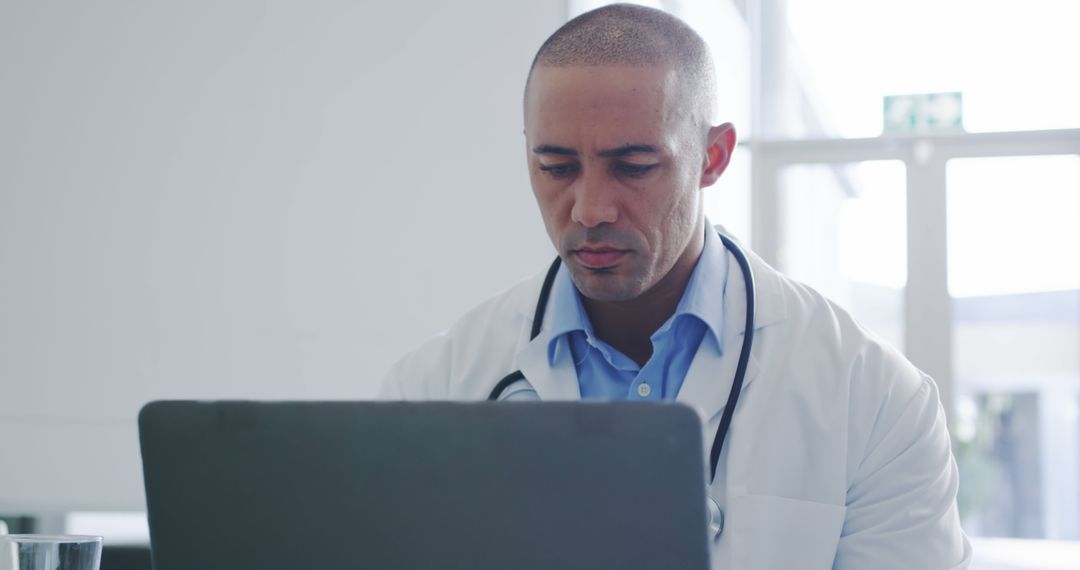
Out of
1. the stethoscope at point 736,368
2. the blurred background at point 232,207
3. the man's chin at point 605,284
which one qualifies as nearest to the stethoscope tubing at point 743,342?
the stethoscope at point 736,368

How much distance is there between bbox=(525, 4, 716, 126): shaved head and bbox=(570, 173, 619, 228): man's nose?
118 mm

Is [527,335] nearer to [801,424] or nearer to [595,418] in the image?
[801,424]

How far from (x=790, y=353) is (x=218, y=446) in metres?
0.70

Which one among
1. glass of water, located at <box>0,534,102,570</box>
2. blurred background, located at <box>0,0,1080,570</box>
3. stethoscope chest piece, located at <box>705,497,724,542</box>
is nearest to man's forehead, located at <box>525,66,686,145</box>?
stethoscope chest piece, located at <box>705,497,724,542</box>

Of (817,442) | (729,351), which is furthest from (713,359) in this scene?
(817,442)

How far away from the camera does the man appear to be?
1072 mm

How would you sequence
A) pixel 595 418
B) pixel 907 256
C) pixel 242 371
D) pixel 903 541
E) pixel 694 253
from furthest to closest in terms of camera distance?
1. pixel 907 256
2. pixel 242 371
3. pixel 694 253
4. pixel 903 541
5. pixel 595 418

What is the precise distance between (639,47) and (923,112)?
132 inches

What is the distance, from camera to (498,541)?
0.56 metres

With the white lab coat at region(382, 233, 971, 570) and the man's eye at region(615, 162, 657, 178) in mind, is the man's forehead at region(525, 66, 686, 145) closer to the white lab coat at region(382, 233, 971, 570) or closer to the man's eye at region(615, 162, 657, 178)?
the man's eye at region(615, 162, 657, 178)

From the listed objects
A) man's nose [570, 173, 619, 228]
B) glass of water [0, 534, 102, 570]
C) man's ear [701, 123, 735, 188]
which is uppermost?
A: man's ear [701, 123, 735, 188]

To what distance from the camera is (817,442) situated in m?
1.11

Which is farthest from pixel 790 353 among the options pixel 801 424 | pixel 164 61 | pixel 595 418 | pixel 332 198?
pixel 164 61

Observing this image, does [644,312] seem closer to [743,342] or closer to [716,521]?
[743,342]
